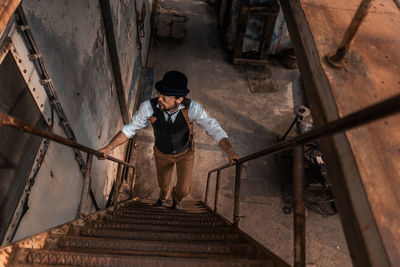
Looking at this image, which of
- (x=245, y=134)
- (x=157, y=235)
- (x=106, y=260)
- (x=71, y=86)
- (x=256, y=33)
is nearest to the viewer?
(x=106, y=260)

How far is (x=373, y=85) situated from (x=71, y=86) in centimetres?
274

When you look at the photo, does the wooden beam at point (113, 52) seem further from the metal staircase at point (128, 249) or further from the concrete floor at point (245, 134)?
the metal staircase at point (128, 249)

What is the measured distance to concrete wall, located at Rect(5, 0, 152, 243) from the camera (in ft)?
7.04

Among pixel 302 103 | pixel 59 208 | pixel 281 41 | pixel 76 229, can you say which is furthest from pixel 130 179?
pixel 281 41

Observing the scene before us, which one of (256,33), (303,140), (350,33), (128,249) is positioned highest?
(350,33)

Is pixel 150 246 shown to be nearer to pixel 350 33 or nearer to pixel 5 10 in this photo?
pixel 5 10

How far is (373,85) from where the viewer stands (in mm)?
2023

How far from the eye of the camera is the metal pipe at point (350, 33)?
1565mm

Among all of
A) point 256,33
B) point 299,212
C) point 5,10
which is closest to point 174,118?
point 299,212

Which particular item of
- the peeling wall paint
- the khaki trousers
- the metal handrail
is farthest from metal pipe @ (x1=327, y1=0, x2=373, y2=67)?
the peeling wall paint

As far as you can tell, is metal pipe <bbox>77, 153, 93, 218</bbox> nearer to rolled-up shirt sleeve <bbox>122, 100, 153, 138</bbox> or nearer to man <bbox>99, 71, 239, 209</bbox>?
man <bbox>99, 71, 239, 209</bbox>

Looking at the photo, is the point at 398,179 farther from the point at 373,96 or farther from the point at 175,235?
the point at 175,235

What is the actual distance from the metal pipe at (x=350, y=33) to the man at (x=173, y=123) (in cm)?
141

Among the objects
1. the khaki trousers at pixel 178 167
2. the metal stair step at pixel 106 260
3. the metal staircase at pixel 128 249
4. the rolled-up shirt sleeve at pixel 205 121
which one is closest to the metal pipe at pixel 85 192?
the metal staircase at pixel 128 249
